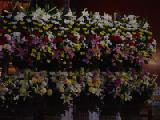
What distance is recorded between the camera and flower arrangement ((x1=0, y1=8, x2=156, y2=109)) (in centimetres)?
611

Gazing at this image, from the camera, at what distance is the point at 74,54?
644cm

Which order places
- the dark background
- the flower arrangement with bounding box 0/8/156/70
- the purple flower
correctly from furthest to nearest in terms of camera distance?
the dark background, the purple flower, the flower arrangement with bounding box 0/8/156/70

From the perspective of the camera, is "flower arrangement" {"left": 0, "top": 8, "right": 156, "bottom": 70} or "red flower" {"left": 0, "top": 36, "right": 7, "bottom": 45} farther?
"flower arrangement" {"left": 0, "top": 8, "right": 156, "bottom": 70}

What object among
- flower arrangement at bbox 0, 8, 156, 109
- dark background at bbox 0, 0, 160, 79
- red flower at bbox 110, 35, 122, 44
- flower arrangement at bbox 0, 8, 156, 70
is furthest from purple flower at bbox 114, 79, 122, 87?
dark background at bbox 0, 0, 160, 79

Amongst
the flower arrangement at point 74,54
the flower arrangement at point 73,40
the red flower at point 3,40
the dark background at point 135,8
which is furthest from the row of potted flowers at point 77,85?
the dark background at point 135,8

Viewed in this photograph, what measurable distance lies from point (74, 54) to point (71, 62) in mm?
119

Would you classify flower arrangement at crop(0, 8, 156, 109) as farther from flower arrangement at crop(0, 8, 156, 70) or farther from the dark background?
the dark background

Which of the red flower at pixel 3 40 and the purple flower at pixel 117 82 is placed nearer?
the red flower at pixel 3 40

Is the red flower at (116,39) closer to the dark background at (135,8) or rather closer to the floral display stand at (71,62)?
the floral display stand at (71,62)

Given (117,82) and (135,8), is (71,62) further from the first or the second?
(135,8)

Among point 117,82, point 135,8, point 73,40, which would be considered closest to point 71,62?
point 73,40

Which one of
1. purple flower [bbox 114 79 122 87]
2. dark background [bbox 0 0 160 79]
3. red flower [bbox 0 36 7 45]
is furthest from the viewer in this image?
dark background [bbox 0 0 160 79]

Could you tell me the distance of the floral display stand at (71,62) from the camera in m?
6.12

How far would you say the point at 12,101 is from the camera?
6.11m
